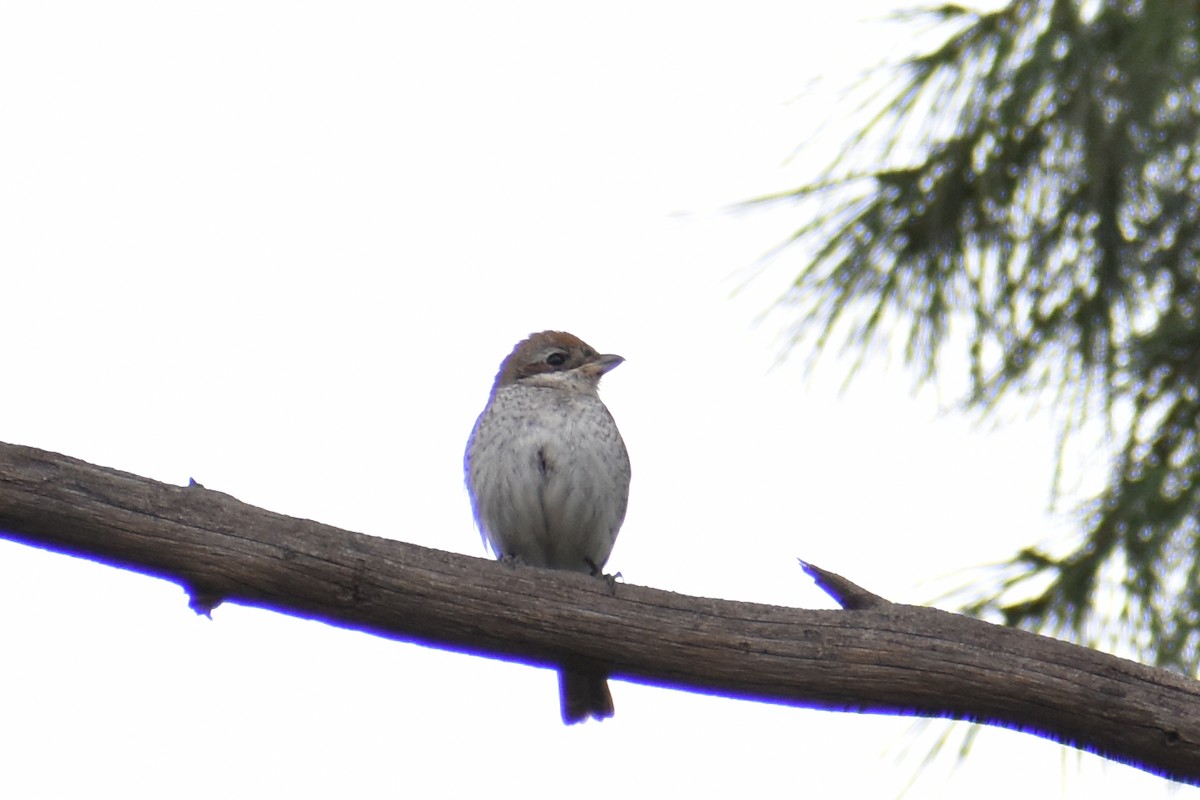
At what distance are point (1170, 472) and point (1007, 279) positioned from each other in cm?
80

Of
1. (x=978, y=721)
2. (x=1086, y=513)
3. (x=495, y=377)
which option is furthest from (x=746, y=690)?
(x=495, y=377)

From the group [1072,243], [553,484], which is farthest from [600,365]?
[1072,243]

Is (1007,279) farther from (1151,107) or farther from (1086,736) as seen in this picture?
(1086,736)

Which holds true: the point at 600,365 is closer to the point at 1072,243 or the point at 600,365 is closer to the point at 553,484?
the point at 553,484

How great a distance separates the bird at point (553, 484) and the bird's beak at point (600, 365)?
30cm

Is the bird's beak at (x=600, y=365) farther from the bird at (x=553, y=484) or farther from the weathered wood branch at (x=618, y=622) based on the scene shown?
the weathered wood branch at (x=618, y=622)

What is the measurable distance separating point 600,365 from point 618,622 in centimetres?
307

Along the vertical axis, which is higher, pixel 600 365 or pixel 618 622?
pixel 600 365

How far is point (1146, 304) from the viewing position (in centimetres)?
468

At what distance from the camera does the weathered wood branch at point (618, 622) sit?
3.99 meters

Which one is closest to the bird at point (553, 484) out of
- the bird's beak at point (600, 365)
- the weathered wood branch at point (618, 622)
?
the bird's beak at point (600, 365)

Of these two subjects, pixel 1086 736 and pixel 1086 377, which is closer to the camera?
pixel 1086 736

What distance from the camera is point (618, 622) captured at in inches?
167

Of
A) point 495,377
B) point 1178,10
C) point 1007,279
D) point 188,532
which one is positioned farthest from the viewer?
point 495,377
